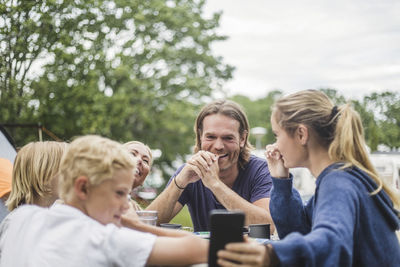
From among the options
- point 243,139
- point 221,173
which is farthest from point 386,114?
point 221,173

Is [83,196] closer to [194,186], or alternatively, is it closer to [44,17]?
[194,186]

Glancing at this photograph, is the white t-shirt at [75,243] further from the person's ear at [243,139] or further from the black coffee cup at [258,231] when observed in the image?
the person's ear at [243,139]

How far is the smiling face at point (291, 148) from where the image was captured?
5.52ft

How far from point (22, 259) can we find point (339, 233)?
101 centimetres

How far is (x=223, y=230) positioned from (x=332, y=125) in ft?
2.32

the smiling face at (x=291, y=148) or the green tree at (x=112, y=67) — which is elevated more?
the green tree at (x=112, y=67)

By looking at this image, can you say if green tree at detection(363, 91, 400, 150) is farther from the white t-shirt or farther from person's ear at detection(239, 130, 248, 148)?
the white t-shirt

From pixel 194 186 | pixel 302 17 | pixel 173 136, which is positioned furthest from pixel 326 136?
pixel 173 136

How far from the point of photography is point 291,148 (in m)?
1.70

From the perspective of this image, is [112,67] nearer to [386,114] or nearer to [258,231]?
[386,114]

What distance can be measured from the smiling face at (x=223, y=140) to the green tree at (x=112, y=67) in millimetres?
1781

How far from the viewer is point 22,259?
4.43ft

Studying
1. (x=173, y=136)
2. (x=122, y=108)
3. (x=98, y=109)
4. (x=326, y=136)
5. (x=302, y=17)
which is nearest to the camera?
(x=326, y=136)

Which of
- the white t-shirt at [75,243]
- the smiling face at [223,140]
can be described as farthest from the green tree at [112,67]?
the white t-shirt at [75,243]
